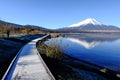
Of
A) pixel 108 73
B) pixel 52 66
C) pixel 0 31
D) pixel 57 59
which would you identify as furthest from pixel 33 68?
pixel 0 31

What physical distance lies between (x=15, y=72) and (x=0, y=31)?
48.8 meters

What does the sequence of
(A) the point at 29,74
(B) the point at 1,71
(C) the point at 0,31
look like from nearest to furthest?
1. (A) the point at 29,74
2. (B) the point at 1,71
3. (C) the point at 0,31

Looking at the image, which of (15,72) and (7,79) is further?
(15,72)

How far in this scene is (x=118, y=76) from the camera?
1733 centimetres

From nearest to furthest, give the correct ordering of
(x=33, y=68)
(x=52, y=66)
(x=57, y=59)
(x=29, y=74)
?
(x=29, y=74) < (x=33, y=68) < (x=52, y=66) < (x=57, y=59)

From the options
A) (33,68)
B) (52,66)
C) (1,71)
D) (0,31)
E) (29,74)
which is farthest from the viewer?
(0,31)

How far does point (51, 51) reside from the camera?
18281 millimetres

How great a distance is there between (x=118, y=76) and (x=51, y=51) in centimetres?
581

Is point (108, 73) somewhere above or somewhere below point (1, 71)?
below

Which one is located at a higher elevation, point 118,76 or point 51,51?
point 51,51

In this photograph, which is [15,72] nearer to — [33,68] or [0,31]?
[33,68]

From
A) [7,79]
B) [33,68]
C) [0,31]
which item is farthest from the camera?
[0,31]

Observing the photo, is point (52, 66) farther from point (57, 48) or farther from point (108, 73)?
point (108, 73)

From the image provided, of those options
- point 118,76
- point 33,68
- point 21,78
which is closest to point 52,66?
point 33,68
